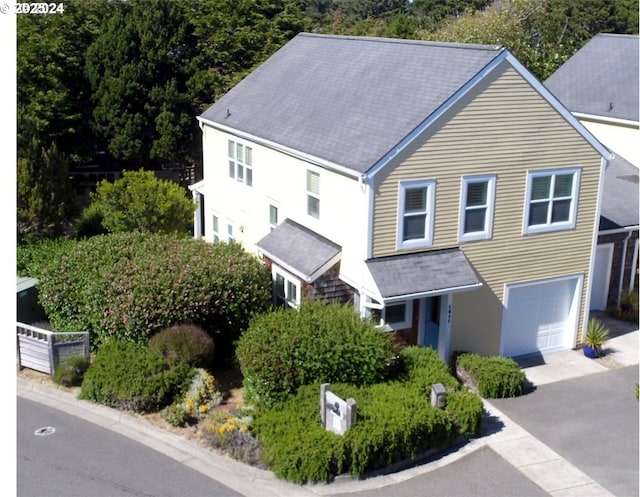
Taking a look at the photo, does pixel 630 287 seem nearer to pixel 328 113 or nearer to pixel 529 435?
pixel 529 435

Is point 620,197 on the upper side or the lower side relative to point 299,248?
upper

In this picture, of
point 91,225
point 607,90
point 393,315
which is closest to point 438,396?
point 393,315

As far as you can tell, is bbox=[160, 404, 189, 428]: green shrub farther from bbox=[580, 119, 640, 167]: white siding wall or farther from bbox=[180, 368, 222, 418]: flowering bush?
bbox=[580, 119, 640, 167]: white siding wall

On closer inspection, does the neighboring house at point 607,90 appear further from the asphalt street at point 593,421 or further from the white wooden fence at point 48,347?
the white wooden fence at point 48,347

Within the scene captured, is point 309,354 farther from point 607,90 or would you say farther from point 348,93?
point 607,90

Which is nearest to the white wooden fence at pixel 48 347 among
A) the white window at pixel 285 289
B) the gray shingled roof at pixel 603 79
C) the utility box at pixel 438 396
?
the white window at pixel 285 289

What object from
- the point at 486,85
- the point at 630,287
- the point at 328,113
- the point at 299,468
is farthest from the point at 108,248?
the point at 630,287
